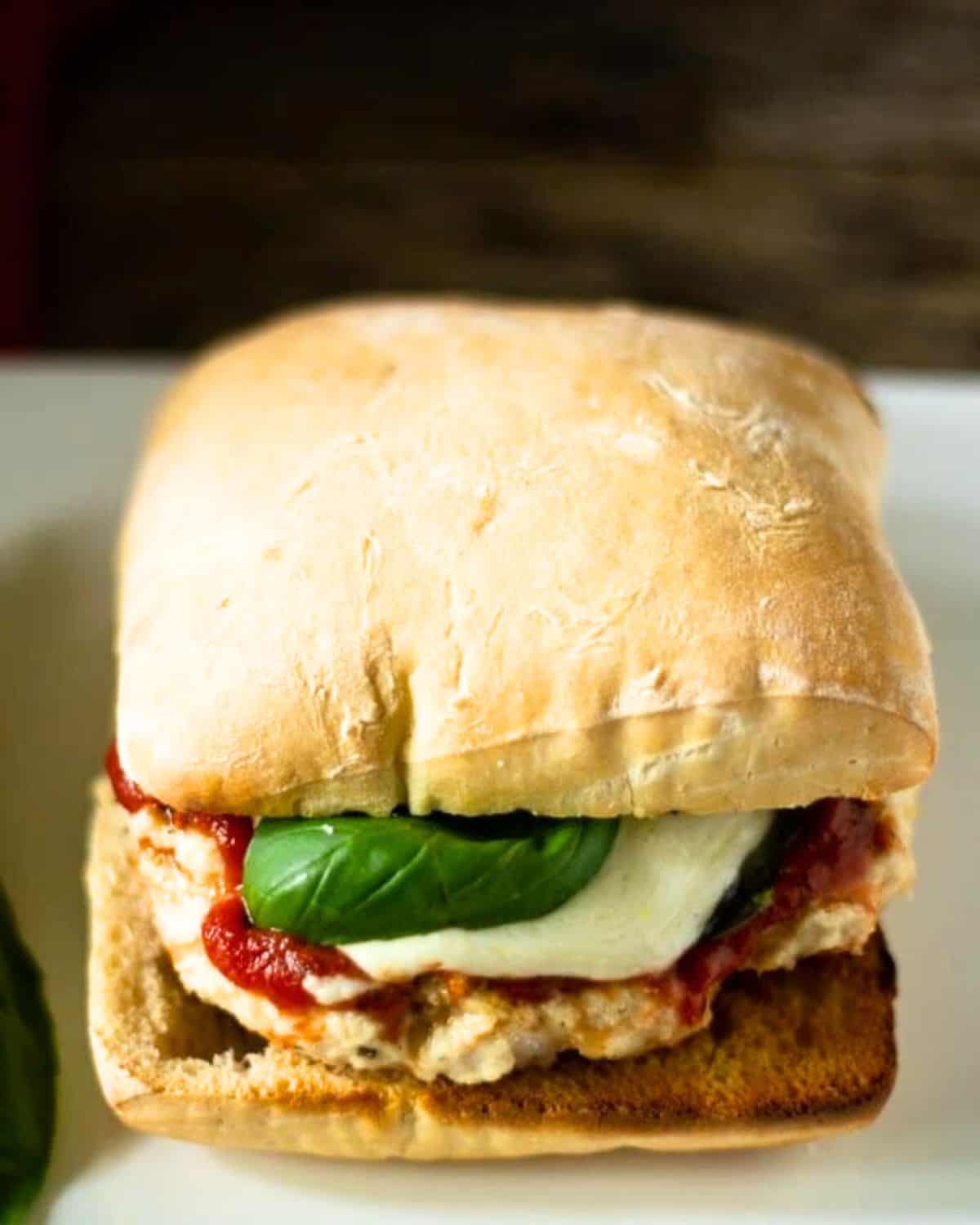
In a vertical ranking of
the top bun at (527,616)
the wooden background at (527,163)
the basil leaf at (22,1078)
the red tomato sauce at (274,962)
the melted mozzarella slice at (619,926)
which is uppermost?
the wooden background at (527,163)

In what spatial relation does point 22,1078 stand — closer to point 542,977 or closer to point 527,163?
point 542,977

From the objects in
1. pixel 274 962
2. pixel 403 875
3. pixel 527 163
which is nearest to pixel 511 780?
pixel 403 875

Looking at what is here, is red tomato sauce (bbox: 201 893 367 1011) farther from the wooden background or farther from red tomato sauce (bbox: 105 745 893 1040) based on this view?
the wooden background

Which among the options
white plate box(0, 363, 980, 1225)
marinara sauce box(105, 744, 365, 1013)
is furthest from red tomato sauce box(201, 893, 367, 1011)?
white plate box(0, 363, 980, 1225)

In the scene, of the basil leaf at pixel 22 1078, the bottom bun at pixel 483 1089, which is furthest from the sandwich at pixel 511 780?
the basil leaf at pixel 22 1078

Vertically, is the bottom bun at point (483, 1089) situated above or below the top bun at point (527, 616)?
below

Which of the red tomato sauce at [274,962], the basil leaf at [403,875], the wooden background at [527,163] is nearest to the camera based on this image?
the basil leaf at [403,875]

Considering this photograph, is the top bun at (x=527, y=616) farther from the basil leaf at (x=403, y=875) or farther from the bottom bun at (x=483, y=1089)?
the bottom bun at (x=483, y=1089)
